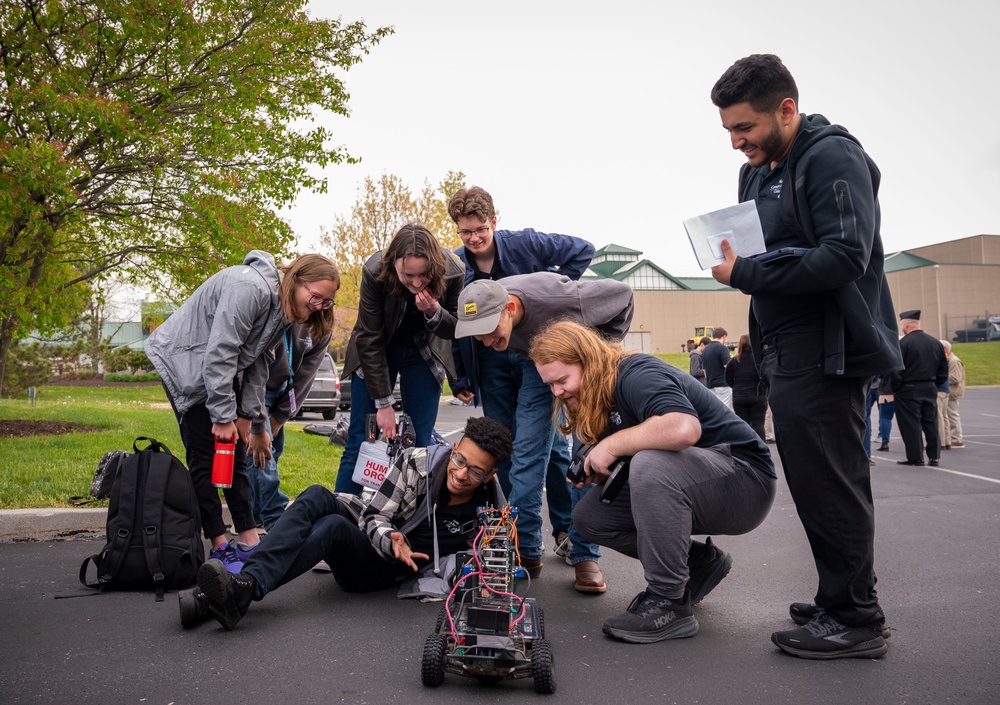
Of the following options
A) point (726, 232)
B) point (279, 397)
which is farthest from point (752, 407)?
point (726, 232)

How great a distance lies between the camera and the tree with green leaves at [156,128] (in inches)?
372

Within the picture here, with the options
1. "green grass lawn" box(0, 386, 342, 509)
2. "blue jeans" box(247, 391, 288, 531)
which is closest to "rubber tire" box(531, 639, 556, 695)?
"blue jeans" box(247, 391, 288, 531)

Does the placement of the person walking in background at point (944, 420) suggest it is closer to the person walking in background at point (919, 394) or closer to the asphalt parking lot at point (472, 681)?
the person walking in background at point (919, 394)

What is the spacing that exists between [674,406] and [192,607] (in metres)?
2.23

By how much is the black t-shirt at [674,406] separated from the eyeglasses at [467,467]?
669 millimetres

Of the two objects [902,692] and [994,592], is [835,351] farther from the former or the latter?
[994,592]

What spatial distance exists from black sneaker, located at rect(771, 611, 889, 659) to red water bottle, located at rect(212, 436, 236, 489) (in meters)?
2.90

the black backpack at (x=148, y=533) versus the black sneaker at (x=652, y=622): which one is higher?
the black backpack at (x=148, y=533)

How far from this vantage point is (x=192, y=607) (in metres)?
3.39

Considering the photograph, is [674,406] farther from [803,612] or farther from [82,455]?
[82,455]

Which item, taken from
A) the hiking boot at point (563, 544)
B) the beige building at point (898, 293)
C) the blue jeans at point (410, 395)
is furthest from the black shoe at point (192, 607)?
the beige building at point (898, 293)

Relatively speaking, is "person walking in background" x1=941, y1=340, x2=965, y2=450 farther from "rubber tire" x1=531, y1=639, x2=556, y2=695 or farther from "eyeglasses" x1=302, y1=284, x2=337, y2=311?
"rubber tire" x1=531, y1=639, x2=556, y2=695

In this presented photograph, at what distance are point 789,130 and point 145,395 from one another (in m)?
26.5

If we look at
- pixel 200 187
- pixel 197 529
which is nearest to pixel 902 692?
pixel 197 529
